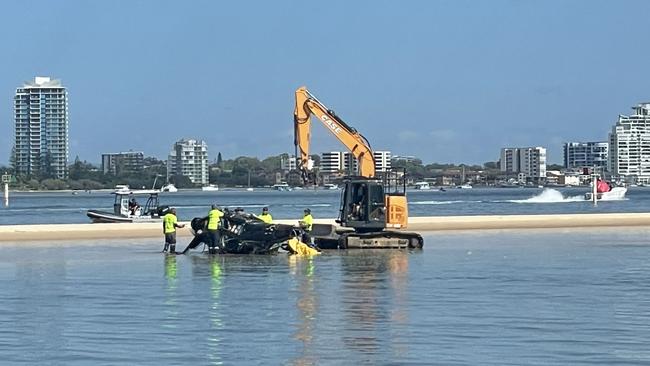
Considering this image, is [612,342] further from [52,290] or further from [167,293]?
[52,290]

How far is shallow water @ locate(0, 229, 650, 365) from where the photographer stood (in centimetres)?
1505

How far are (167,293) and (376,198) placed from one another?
1430 centimetres

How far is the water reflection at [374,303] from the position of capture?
15820 mm

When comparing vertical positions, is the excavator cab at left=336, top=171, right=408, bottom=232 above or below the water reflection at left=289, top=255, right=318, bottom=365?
above

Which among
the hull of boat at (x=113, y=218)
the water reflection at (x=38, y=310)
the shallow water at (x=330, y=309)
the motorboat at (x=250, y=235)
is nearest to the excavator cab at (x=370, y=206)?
the motorboat at (x=250, y=235)

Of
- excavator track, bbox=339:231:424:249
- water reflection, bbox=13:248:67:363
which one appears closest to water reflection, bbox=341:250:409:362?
excavator track, bbox=339:231:424:249

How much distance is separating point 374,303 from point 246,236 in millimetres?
14110

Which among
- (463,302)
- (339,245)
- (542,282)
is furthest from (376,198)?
(463,302)

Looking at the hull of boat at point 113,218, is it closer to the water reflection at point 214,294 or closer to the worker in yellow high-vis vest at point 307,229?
the worker in yellow high-vis vest at point 307,229

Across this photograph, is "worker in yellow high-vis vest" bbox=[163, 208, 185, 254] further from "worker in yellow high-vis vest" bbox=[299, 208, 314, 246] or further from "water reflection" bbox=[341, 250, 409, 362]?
"water reflection" bbox=[341, 250, 409, 362]

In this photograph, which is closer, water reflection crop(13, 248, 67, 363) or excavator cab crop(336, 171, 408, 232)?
water reflection crop(13, 248, 67, 363)

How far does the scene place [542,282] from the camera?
79.9 feet

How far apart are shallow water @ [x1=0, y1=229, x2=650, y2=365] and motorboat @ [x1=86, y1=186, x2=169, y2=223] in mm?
22539

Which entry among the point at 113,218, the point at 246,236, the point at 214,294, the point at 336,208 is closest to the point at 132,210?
the point at 113,218
